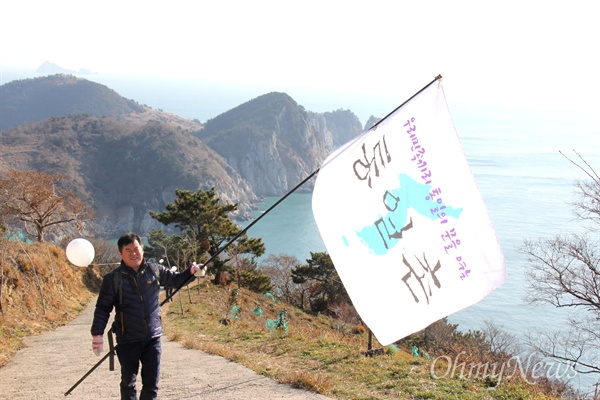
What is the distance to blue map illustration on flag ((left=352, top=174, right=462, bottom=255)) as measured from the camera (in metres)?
4.57

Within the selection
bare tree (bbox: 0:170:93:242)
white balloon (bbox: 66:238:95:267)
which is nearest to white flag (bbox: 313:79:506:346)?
white balloon (bbox: 66:238:95:267)

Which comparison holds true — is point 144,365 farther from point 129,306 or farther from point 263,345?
point 263,345

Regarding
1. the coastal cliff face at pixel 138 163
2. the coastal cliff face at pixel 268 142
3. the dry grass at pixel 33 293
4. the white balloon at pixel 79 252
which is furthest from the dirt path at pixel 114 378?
the coastal cliff face at pixel 268 142

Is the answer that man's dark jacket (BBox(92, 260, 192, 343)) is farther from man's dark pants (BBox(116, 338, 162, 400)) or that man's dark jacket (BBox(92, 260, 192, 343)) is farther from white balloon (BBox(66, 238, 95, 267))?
white balloon (BBox(66, 238, 95, 267))

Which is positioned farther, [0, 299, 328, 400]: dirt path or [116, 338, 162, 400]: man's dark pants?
[0, 299, 328, 400]: dirt path

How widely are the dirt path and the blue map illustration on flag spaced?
6.07ft

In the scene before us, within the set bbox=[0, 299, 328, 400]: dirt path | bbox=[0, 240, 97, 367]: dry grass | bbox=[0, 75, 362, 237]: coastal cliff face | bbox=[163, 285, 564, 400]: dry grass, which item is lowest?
bbox=[163, 285, 564, 400]: dry grass

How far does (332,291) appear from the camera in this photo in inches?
1280

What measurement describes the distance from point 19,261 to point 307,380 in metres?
10.1

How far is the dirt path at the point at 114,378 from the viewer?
5.54 meters

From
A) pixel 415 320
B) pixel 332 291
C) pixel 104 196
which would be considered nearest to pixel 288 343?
pixel 415 320

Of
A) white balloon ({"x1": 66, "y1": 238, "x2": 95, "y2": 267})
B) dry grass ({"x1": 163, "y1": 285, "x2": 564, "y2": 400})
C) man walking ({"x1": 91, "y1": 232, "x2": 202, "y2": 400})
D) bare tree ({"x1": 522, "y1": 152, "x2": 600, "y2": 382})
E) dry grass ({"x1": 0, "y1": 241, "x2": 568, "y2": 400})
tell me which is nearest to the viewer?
man walking ({"x1": 91, "y1": 232, "x2": 202, "y2": 400})

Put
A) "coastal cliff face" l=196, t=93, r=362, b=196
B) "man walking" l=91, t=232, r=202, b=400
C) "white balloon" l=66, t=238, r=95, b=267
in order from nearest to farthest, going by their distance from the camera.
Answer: "man walking" l=91, t=232, r=202, b=400 < "white balloon" l=66, t=238, r=95, b=267 < "coastal cliff face" l=196, t=93, r=362, b=196

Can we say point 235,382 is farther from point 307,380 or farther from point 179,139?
point 179,139
